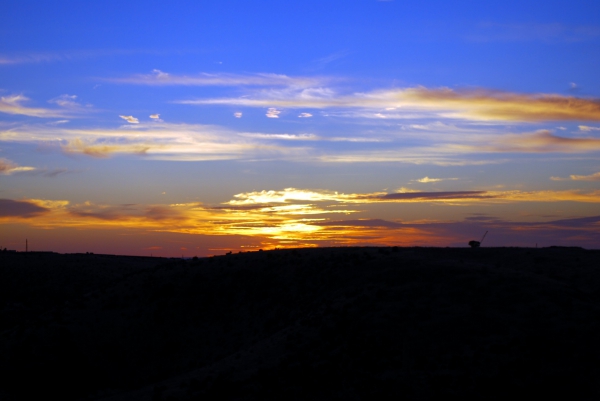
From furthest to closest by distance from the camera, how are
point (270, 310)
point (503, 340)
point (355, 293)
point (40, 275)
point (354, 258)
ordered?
point (40, 275), point (354, 258), point (270, 310), point (355, 293), point (503, 340)

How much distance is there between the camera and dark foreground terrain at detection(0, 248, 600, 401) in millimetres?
20891

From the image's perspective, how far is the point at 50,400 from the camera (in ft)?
90.7

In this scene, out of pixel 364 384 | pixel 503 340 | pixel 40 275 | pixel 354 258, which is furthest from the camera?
pixel 40 275

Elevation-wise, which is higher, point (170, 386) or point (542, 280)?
point (542, 280)

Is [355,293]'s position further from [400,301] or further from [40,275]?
[40,275]

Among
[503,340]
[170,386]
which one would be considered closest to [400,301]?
[503,340]

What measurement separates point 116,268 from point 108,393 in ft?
125

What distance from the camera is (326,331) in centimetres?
2480

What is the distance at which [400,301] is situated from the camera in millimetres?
26375

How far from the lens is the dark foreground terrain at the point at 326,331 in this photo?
20891mm

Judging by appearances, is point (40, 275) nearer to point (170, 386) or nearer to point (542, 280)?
point (170, 386)

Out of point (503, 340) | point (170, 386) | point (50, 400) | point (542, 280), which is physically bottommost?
point (50, 400)

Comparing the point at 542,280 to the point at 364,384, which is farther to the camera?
the point at 542,280

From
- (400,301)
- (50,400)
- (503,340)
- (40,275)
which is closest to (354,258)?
(400,301)
